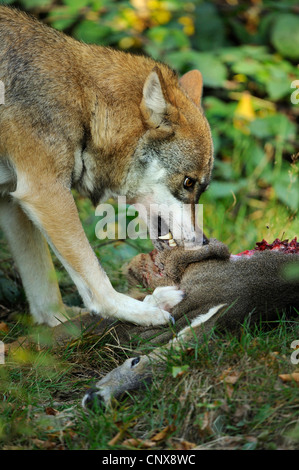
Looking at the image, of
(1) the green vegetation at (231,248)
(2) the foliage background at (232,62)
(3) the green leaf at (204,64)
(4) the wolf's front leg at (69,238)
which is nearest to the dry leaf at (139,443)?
(1) the green vegetation at (231,248)

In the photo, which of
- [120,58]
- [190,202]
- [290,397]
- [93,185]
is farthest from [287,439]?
[120,58]

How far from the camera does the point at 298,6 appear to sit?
25.5ft

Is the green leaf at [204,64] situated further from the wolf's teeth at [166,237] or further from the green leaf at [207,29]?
the wolf's teeth at [166,237]

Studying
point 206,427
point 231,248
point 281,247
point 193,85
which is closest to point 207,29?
point 193,85

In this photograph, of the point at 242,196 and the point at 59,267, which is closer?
the point at 59,267

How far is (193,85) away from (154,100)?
0.79 m

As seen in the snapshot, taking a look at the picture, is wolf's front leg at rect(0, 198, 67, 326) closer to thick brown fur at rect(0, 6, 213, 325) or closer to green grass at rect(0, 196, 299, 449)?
thick brown fur at rect(0, 6, 213, 325)

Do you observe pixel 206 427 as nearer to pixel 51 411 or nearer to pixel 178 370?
pixel 178 370

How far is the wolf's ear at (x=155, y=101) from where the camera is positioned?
416cm

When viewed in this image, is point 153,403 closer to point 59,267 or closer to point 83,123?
point 83,123

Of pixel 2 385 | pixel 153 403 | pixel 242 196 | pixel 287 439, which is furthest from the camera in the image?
pixel 242 196

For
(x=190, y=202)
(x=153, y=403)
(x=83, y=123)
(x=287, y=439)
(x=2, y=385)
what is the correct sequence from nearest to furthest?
(x=287, y=439) < (x=153, y=403) < (x=2, y=385) < (x=83, y=123) < (x=190, y=202)

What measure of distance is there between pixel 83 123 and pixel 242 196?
11.5 ft

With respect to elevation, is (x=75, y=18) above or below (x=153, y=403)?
above
